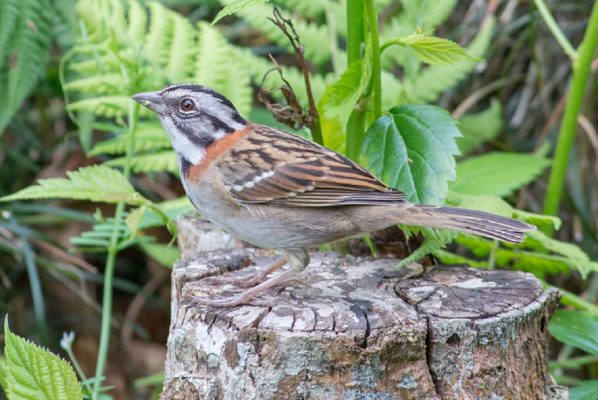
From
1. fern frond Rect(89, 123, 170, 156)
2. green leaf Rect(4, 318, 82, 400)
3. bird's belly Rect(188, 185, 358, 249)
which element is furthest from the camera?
fern frond Rect(89, 123, 170, 156)

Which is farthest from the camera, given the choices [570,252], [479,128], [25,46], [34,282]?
[479,128]

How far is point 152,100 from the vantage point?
3.77m

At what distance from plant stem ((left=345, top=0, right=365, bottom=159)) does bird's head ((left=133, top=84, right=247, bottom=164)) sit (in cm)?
46

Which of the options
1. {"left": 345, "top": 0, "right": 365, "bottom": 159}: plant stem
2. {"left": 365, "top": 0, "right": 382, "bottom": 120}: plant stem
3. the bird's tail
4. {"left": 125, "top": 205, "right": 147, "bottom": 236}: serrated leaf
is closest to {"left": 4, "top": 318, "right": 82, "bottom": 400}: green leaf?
{"left": 125, "top": 205, "right": 147, "bottom": 236}: serrated leaf

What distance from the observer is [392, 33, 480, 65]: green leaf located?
3.40 m

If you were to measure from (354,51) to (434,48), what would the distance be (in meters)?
0.44

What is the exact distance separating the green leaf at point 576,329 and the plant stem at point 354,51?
3.55ft

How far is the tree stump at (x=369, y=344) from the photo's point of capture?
115 inches

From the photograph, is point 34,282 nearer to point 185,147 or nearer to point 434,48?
point 185,147

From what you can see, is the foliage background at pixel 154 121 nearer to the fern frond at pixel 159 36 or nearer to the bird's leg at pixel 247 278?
the fern frond at pixel 159 36

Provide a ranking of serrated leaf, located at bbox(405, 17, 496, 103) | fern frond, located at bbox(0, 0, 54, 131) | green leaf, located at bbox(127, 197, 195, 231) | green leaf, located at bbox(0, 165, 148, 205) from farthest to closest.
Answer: serrated leaf, located at bbox(405, 17, 496, 103) → fern frond, located at bbox(0, 0, 54, 131) → green leaf, located at bbox(127, 197, 195, 231) → green leaf, located at bbox(0, 165, 148, 205)

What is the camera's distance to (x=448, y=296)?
3242 millimetres

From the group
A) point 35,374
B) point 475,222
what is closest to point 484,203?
point 475,222

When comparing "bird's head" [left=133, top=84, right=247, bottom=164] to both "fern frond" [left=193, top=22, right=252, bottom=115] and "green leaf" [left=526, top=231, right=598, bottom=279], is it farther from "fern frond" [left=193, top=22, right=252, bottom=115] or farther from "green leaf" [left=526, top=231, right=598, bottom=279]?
"green leaf" [left=526, top=231, right=598, bottom=279]
